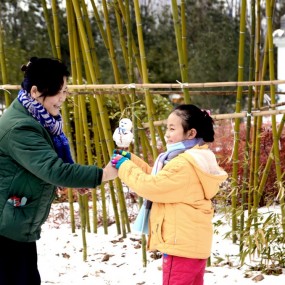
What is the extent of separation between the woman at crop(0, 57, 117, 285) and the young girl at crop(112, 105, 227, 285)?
138 mm

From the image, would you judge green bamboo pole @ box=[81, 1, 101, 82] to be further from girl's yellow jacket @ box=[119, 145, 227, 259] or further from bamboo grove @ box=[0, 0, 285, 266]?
girl's yellow jacket @ box=[119, 145, 227, 259]

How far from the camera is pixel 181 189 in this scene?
195cm

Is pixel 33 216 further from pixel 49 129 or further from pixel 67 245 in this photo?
pixel 67 245

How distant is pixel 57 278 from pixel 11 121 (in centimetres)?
151

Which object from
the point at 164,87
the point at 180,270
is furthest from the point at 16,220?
the point at 164,87

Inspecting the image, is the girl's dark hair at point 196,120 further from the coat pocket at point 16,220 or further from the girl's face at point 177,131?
the coat pocket at point 16,220

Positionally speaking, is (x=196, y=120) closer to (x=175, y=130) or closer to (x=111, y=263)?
(x=175, y=130)

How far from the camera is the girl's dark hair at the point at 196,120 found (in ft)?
6.58

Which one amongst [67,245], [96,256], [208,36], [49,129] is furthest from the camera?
[208,36]

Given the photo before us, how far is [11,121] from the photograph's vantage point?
1848mm

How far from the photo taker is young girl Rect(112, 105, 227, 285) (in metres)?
1.94

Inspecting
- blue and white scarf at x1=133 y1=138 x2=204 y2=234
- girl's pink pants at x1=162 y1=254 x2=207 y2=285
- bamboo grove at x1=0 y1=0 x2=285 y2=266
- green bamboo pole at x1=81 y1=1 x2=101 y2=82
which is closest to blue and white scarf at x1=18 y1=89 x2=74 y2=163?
blue and white scarf at x1=133 y1=138 x2=204 y2=234

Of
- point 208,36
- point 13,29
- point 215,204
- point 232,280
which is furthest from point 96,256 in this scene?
point 13,29

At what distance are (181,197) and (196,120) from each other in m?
0.26
